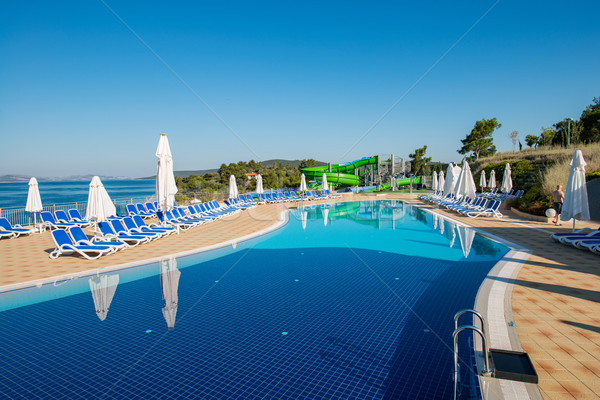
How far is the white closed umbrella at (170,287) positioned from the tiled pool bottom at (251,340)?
10 cm

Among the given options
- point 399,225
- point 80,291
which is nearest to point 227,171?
point 399,225

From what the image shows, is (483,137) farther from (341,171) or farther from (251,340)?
(251,340)

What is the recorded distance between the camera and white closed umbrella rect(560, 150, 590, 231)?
8273 mm

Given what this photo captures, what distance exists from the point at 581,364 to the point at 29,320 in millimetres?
6910

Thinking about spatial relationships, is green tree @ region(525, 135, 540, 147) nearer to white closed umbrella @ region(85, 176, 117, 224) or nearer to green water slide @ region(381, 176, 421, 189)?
green water slide @ region(381, 176, 421, 189)

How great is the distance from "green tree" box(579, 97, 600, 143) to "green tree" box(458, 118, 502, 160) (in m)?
7.70

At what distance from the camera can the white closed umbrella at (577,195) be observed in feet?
27.1

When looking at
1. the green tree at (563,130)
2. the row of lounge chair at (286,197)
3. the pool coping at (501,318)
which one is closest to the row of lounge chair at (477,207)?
the pool coping at (501,318)

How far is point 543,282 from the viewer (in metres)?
5.57

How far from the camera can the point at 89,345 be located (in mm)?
4090

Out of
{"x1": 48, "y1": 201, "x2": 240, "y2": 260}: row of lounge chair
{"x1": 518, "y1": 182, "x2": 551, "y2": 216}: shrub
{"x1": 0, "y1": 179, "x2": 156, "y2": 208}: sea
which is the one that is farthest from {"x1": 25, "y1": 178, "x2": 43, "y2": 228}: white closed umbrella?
{"x1": 0, "y1": 179, "x2": 156, "y2": 208}: sea

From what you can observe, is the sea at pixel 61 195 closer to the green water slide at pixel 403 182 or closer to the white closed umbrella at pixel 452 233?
the green water slide at pixel 403 182

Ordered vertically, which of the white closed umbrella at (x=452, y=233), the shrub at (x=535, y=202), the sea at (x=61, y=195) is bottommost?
the sea at (x=61, y=195)

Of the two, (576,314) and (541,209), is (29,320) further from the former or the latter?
(541,209)
